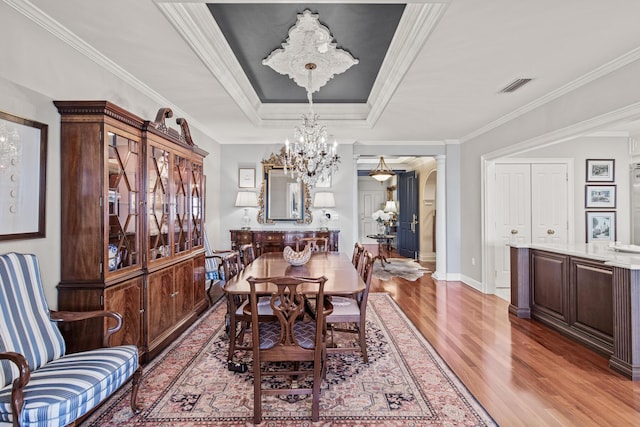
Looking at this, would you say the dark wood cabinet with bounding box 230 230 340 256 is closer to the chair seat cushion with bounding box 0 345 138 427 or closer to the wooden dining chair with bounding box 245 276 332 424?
the wooden dining chair with bounding box 245 276 332 424

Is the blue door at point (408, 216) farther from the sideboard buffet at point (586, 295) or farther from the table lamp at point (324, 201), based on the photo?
the sideboard buffet at point (586, 295)

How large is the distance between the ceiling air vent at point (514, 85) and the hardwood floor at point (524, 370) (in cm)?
255

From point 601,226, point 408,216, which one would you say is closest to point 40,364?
point 601,226

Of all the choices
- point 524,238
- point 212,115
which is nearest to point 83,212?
point 212,115

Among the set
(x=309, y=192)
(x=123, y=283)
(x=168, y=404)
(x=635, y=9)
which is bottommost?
(x=168, y=404)

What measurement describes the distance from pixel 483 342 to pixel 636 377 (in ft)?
3.48

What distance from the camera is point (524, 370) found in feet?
8.53

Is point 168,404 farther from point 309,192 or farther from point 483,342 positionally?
point 309,192

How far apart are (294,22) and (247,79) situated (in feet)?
4.14

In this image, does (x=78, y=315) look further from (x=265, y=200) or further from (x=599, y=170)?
(x=599, y=170)

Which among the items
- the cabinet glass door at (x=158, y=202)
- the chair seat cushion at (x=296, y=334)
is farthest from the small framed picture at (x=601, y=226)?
the cabinet glass door at (x=158, y=202)

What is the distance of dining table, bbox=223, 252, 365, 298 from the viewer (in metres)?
2.31

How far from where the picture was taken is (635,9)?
2.08 meters

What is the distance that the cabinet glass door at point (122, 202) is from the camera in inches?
93.2
